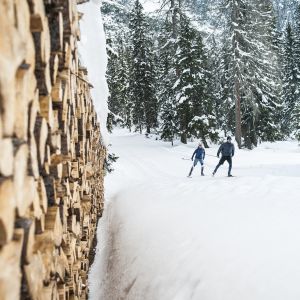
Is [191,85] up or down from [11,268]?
up

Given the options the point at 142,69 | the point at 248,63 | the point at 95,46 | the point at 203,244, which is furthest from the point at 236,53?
the point at 203,244

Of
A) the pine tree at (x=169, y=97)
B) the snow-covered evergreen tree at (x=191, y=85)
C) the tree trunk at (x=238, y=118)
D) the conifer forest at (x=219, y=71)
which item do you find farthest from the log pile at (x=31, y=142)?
the pine tree at (x=169, y=97)

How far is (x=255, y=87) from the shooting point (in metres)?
26.5

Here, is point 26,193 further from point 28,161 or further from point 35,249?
point 35,249

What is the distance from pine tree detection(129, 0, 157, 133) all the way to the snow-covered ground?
28267mm

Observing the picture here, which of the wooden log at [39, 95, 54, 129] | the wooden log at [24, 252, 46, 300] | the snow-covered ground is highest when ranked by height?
the wooden log at [39, 95, 54, 129]

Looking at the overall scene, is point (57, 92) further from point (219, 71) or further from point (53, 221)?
point (219, 71)

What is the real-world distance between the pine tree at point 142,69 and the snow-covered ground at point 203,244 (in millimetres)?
28267

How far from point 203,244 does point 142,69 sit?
34.1 m

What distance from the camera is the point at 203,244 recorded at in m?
5.43

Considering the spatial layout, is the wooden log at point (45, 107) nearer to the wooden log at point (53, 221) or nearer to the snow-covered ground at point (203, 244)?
the wooden log at point (53, 221)

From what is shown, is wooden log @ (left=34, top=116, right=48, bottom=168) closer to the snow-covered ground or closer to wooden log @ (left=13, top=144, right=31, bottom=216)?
wooden log @ (left=13, top=144, right=31, bottom=216)

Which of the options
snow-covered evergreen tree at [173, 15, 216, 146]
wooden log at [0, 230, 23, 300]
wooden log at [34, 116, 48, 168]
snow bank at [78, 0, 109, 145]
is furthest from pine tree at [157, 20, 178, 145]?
wooden log at [0, 230, 23, 300]

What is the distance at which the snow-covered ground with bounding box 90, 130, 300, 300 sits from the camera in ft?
14.1
